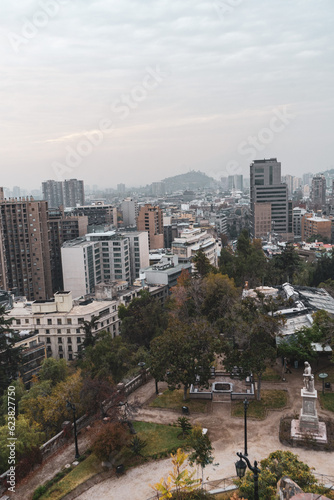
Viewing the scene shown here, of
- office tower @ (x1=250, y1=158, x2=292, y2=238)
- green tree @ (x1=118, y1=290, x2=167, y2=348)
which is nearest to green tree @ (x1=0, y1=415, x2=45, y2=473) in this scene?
green tree @ (x1=118, y1=290, x2=167, y2=348)

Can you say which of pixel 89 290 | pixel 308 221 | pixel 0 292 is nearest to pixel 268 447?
pixel 0 292

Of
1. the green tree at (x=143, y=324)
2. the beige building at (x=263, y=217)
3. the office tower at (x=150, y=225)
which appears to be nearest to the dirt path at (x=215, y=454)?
the green tree at (x=143, y=324)

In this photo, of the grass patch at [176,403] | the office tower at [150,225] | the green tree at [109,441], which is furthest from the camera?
the office tower at [150,225]

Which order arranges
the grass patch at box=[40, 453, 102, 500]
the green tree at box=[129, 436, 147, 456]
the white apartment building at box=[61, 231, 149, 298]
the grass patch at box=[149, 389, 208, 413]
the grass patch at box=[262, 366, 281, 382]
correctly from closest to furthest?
the grass patch at box=[40, 453, 102, 500] < the green tree at box=[129, 436, 147, 456] < the grass patch at box=[149, 389, 208, 413] < the grass patch at box=[262, 366, 281, 382] < the white apartment building at box=[61, 231, 149, 298]

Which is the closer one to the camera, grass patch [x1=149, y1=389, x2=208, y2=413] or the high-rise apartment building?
grass patch [x1=149, y1=389, x2=208, y2=413]

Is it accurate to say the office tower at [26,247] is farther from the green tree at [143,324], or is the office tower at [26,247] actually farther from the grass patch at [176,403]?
the grass patch at [176,403]

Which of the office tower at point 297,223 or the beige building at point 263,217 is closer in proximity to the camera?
the beige building at point 263,217

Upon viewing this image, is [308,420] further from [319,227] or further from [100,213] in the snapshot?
[100,213]

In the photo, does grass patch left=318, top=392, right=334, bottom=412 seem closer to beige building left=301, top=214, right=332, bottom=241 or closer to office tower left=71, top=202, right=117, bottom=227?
beige building left=301, top=214, right=332, bottom=241
